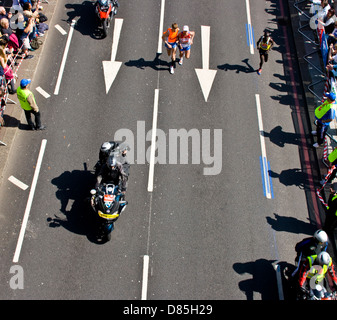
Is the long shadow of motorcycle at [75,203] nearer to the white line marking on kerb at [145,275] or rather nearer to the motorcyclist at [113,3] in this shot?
the white line marking on kerb at [145,275]

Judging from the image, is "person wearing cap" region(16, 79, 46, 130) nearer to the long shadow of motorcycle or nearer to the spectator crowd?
the spectator crowd

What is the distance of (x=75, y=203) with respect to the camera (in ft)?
44.8

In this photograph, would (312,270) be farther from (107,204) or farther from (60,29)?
(60,29)

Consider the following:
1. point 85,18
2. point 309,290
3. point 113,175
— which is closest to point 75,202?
point 113,175

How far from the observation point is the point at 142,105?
16141 millimetres

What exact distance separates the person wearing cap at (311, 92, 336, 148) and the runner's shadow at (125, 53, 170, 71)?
6338 millimetres

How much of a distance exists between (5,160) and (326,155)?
37.5 feet

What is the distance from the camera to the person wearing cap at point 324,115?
1464cm

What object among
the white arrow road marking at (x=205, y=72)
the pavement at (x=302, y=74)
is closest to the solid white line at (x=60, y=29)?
the pavement at (x=302, y=74)

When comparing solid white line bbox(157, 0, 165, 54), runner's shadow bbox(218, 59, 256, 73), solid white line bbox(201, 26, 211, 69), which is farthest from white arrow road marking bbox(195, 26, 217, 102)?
solid white line bbox(157, 0, 165, 54)
